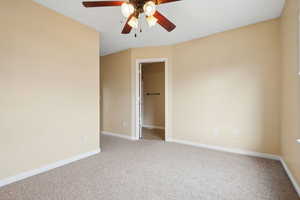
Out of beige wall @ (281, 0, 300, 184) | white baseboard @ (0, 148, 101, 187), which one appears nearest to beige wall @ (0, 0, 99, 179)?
white baseboard @ (0, 148, 101, 187)

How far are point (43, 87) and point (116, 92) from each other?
7.23 ft

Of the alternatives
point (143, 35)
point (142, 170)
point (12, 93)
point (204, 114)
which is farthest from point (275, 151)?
point (12, 93)

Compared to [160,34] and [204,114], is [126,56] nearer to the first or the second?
[160,34]

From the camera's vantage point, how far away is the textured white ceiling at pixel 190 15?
2172 mm

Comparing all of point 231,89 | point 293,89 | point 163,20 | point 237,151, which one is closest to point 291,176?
point 237,151

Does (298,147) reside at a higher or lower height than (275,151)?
higher

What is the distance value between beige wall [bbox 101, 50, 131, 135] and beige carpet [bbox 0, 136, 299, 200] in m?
1.46

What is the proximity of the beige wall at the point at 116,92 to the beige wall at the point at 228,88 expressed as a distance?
664 millimetres

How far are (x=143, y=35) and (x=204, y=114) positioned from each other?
2.21 metres

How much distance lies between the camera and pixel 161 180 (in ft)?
6.50

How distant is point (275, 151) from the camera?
261cm

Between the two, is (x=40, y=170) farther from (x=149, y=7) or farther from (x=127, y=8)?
(x=149, y=7)

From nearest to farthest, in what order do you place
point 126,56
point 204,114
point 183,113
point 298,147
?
point 298,147
point 204,114
point 183,113
point 126,56

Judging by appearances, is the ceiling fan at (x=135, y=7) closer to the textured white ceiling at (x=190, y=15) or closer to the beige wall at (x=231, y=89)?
the textured white ceiling at (x=190, y=15)
